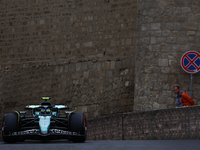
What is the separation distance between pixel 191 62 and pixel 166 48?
111 centimetres

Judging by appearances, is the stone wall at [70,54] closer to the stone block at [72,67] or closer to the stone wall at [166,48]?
the stone block at [72,67]

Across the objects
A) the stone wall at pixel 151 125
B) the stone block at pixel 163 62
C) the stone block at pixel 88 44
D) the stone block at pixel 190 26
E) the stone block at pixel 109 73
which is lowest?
the stone wall at pixel 151 125

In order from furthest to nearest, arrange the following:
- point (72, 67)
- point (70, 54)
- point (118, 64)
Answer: point (70, 54) < point (72, 67) < point (118, 64)

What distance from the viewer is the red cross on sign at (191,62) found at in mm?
14125

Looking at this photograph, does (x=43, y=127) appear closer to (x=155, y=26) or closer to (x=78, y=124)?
(x=78, y=124)

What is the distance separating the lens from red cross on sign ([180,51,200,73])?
46.3ft

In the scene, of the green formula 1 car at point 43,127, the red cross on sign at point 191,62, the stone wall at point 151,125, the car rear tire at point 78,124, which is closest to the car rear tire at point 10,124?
the green formula 1 car at point 43,127

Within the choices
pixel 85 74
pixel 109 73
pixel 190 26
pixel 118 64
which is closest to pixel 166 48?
pixel 190 26

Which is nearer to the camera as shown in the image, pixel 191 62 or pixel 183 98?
pixel 183 98

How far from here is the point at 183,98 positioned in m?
13.6

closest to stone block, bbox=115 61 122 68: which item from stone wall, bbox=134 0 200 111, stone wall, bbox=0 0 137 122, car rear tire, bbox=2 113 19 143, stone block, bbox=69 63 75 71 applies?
stone wall, bbox=0 0 137 122

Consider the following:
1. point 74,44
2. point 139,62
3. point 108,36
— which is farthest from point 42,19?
point 139,62

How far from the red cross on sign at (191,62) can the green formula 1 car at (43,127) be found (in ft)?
17.2

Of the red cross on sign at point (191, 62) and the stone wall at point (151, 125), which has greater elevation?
the red cross on sign at point (191, 62)
